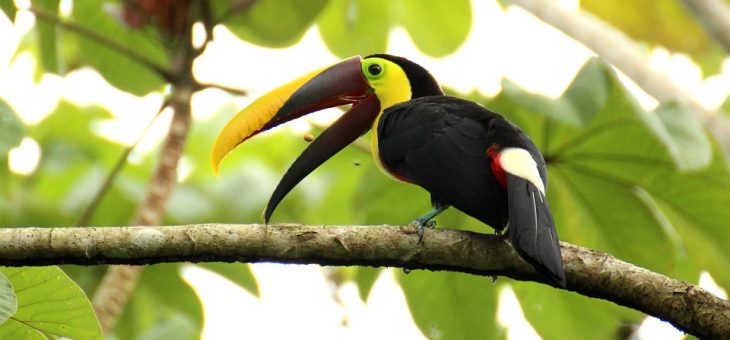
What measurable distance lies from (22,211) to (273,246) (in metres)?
2.19

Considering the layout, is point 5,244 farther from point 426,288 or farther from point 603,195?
point 603,195

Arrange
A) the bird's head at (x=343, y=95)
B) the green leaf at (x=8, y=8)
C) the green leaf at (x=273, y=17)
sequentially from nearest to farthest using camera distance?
the green leaf at (x=8, y=8), the bird's head at (x=343, y=95), the green leaf at (x=273, y=17)

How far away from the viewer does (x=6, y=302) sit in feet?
6.91

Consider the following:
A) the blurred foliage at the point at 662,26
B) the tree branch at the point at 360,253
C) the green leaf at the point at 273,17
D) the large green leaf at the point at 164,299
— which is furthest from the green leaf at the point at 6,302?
the blurred foliage at the point at 662,26

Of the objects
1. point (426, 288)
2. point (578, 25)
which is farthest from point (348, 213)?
point (578, 25)

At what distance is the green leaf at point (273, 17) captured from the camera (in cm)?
366

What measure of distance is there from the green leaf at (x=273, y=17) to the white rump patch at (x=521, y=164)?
1.22 m

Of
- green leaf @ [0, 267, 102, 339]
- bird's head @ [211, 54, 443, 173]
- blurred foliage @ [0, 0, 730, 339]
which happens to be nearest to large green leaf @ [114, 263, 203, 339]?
blurred foliage @ [0, 0, 730, 339]

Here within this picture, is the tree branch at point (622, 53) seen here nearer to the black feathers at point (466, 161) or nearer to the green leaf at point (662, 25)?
the green leaf at point (662, 25)

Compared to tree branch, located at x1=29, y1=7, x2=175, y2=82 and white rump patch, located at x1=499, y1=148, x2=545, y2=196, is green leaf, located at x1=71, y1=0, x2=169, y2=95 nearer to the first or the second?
tree branch, located at x1=29, y1=7, x2=175, y2=82

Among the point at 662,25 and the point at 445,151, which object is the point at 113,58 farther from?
the point at 662,25

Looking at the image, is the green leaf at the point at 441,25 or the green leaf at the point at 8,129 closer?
the green leaf at the point at 8,129

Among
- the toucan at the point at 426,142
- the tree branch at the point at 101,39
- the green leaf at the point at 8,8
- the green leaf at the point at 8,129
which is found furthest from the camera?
the tree branch at the point at 101,39

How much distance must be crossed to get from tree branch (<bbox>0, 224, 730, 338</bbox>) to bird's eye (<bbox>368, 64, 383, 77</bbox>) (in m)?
0.98
